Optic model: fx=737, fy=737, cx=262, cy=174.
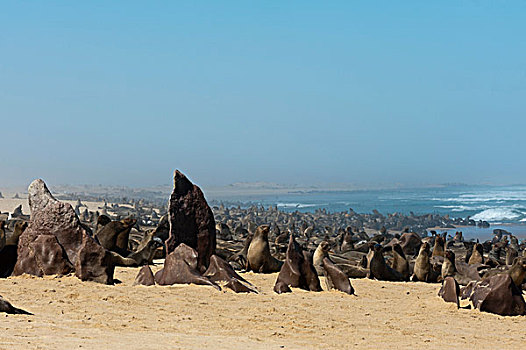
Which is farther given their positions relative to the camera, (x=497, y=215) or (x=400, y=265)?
(x=497, y=215)

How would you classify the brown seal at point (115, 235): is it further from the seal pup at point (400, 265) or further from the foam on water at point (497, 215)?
the foam on water at point (497, 215)

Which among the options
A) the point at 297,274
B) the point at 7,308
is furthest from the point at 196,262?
the point at 7,308

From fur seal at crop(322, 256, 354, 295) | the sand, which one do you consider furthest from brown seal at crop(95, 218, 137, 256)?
fur seal at crop(322, 256, 354, 295)

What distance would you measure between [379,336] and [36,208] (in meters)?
6.17

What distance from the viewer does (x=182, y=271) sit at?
9.73 metres

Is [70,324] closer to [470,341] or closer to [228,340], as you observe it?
[228,340]

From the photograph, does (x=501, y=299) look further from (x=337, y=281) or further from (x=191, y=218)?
(x=191, y=218)

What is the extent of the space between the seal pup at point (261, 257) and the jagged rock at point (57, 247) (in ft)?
11.3

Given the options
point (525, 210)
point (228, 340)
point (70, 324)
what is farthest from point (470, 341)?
point (525, 210)

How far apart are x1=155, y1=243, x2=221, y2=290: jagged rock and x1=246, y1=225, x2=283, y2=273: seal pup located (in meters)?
2.81

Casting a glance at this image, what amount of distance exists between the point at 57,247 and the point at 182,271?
5.58ft

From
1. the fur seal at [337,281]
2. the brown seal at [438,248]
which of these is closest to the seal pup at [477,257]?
the brown seal at [438,248]

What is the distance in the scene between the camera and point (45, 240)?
32.3ft

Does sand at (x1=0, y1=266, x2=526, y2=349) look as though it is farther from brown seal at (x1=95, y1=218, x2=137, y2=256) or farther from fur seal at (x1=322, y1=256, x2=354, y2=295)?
brown seal at (x1=95, y1=218, x2=137, y2=256)
